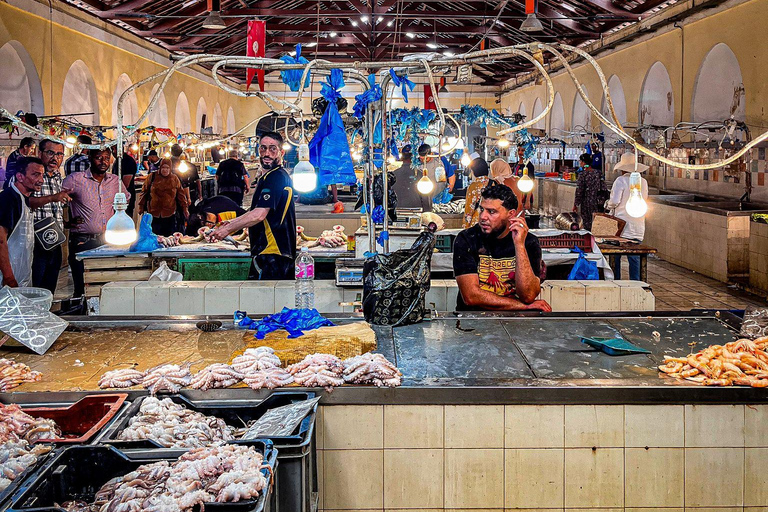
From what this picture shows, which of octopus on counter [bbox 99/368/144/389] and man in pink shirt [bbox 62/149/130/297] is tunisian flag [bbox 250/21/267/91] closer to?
man in pink shirt [bbox 62/149/130/297]

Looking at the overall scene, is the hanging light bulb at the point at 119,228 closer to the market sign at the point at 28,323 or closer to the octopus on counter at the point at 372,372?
the market sign at the point at 28,323

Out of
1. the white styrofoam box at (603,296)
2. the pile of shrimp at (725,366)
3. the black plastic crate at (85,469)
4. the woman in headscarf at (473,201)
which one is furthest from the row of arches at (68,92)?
the pile of shrimp at (725,366)

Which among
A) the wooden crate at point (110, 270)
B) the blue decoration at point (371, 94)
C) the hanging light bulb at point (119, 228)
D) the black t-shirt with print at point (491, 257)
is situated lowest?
the wooden crate at point (110, 270)

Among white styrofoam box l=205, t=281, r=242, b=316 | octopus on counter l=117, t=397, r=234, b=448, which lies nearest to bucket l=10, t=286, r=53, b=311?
white styrofoam box l=205, t=281, r=242, b=316

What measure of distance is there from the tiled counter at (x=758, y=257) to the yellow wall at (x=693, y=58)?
2.39m

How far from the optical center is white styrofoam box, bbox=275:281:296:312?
5.28 m

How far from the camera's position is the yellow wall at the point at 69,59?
12055 mm

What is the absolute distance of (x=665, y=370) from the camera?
10.8 feet

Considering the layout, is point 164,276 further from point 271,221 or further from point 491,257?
point 491,257

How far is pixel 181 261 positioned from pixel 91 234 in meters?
1.76

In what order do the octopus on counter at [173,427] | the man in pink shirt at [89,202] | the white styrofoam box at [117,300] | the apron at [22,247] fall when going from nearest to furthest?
the octopus on counter at [173,427] < the white styrofoam box at [117,300] < the apron at [22,247] < the man in pink shirt at [89,202]

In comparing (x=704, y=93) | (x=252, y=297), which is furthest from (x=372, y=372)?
(x=704, y=93)

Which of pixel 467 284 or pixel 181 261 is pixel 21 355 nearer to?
pixel 467 284

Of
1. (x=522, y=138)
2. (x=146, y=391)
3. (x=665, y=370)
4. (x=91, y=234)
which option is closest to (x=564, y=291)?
(x=665, y=370)
